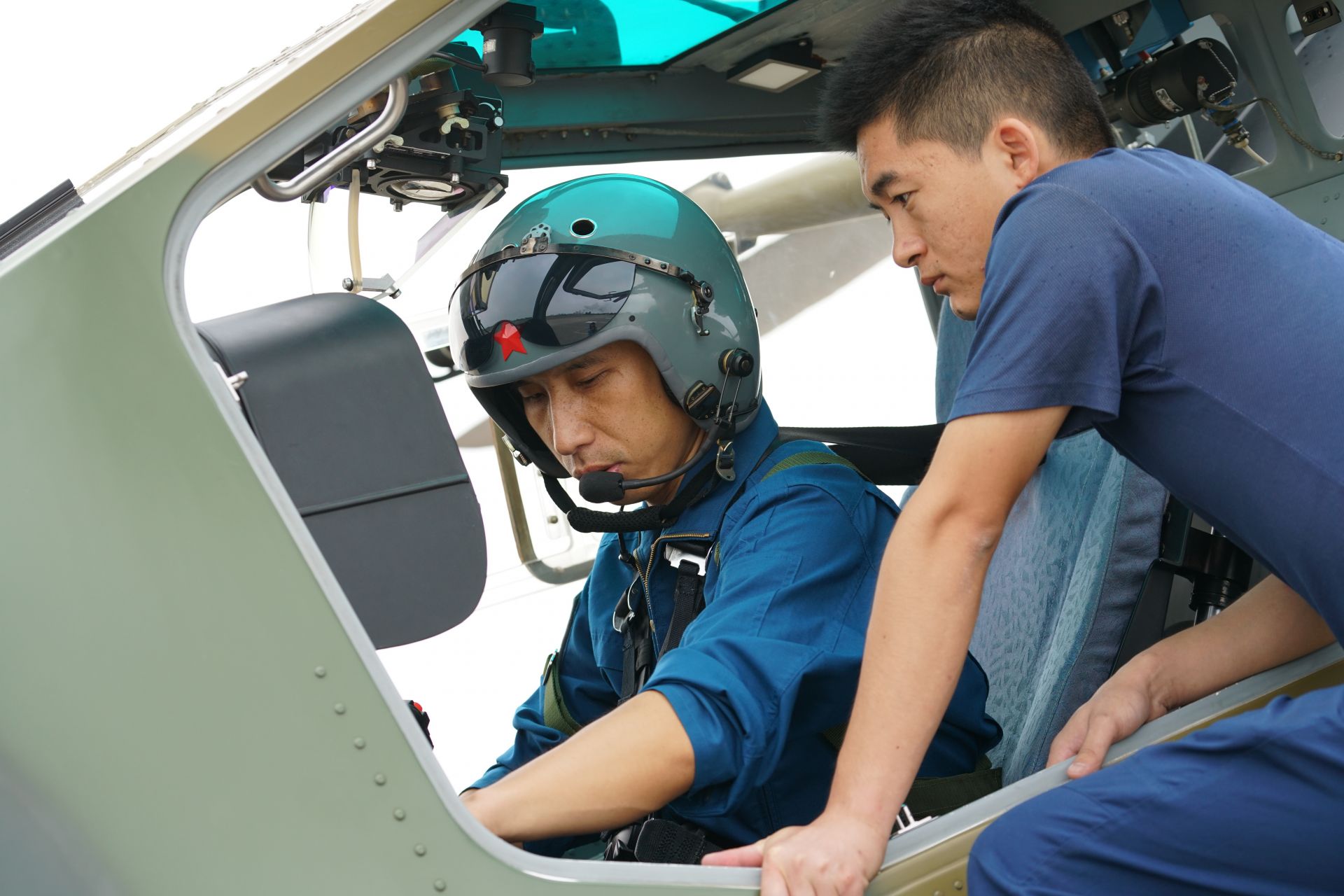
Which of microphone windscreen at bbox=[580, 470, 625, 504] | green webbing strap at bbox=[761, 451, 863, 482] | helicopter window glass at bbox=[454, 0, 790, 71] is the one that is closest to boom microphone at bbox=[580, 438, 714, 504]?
microphone windscreen at bbox=[580, 470, 625, 504]

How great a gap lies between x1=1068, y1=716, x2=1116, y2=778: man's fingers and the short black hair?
0.60m

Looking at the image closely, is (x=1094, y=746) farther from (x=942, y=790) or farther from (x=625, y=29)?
(x=625, y=29)

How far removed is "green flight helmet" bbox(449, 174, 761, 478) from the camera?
5.14 feet

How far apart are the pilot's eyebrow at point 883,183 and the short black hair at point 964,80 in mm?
45

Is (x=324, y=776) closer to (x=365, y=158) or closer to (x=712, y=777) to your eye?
(x=712, y=777)

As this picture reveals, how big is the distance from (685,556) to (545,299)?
363 millimetres

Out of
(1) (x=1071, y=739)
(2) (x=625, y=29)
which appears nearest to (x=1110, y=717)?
(1) (x=1071, y=739)

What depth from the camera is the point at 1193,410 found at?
1141 mm

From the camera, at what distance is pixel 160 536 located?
3.16 ft

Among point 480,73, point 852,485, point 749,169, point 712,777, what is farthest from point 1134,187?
point 749,169

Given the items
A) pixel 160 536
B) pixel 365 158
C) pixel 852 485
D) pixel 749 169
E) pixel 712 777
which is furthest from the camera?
pixel 749 169

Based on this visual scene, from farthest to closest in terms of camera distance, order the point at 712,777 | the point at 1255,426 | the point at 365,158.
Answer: the point at 365,158 < the point at 712,777 < the point at 1255,426

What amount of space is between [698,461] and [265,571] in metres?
0.79

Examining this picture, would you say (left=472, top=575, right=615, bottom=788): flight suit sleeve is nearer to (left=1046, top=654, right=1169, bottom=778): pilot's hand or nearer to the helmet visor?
the helmet visor
